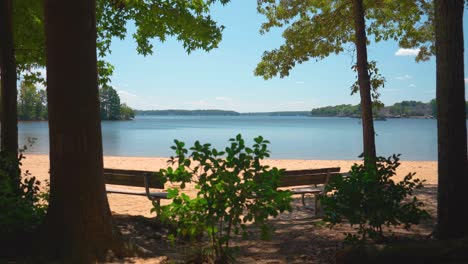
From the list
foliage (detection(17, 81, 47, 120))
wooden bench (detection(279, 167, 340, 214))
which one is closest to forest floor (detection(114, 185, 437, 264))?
wooden bench (detection(279, 167, 340, 214))

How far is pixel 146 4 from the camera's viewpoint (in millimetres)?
9492

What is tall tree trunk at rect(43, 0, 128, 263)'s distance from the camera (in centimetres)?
460

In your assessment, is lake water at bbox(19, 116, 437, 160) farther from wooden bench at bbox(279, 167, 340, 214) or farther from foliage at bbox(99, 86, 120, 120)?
foliage at bbox(99, 86, 120, 120)

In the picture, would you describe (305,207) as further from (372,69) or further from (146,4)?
(146,4)

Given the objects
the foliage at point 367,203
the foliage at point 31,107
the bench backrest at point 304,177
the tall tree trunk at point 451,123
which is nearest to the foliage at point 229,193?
the foliage at point 367,203

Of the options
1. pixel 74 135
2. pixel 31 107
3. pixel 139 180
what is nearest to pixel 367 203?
pixel 74 135

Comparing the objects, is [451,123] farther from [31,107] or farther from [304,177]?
[31,107]

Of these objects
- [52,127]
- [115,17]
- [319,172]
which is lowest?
[319,172]

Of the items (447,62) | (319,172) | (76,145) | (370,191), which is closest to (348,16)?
(319,172)

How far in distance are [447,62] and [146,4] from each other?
664 cm

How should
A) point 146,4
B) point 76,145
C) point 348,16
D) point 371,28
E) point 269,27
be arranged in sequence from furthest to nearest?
point 269,27, point 371,28, point 348,16, point 146,4, point 76,145

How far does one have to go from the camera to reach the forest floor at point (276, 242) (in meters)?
5.22

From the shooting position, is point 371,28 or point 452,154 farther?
point 371,28

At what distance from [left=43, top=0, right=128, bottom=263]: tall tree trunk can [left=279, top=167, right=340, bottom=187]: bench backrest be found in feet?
15.8
